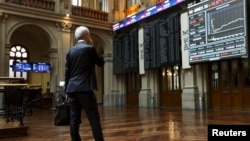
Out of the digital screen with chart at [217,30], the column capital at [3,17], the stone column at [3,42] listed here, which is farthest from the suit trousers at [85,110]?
the column capital at [3,17]

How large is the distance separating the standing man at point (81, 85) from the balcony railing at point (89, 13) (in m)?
14.2

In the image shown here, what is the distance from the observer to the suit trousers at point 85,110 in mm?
3521

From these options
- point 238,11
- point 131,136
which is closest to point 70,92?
point 131,136

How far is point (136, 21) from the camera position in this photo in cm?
1669

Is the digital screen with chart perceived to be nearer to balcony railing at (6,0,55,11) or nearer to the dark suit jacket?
balcony railing at (6,0,55,11)

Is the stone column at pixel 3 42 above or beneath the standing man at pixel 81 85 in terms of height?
above

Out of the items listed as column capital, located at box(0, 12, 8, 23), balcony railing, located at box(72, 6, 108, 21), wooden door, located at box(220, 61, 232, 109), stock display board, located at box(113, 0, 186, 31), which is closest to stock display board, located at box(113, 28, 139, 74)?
stock display board, located at box(113, 0, 186, 31)

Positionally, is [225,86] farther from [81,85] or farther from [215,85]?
[81,85]

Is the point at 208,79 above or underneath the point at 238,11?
underneath

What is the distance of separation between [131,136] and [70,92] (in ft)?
6.21

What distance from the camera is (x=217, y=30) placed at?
1159cm

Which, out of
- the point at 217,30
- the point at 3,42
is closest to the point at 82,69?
the point at 217,30

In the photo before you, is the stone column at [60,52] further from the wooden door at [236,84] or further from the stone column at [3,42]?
the wooden door at [236,84]

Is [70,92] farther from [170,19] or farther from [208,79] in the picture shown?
[170,19]
